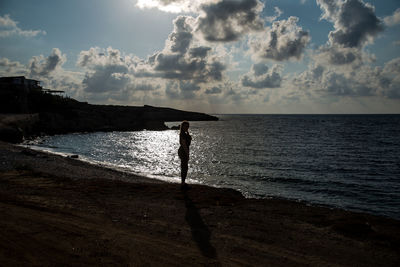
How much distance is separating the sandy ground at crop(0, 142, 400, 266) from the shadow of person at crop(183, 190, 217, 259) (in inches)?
0.9

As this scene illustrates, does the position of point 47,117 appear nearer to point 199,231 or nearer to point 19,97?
point 19,97

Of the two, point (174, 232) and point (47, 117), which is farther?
point (47, 117)

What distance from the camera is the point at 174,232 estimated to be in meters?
6.70

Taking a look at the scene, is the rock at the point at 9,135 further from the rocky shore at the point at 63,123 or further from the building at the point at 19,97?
the building at the point at 19,97

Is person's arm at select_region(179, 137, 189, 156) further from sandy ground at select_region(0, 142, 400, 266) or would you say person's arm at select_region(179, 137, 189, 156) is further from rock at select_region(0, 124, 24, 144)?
rock at select_region(0, 124, 24, 144)

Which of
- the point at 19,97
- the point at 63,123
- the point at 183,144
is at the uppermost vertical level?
the point at 19,97

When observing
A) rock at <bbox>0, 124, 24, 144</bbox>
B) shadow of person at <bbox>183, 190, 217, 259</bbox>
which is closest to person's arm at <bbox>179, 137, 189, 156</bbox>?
shadow of person at <bbox>183, 190, 217, 259</bbox>

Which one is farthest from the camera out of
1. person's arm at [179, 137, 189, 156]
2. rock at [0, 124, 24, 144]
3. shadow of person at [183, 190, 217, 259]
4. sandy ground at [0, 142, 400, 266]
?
rock at [0, 124, 24, 144]

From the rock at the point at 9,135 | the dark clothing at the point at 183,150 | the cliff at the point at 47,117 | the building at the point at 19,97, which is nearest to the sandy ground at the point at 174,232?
the dark clothing at the point at 183,150

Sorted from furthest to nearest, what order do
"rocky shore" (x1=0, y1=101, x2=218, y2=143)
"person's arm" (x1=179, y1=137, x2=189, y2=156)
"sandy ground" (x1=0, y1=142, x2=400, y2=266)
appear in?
"rocky shore" (x1=0, y1=101, x2=218, y2=143) < "person's arm" (x1=179, y1=137, x2=189, y2=156) < "sandy ground" (x1=0, y1=142, x2=400, y2=266)

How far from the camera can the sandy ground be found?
527 cm

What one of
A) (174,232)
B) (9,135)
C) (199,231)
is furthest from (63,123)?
(199,231)

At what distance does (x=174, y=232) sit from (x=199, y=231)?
64 centimetres

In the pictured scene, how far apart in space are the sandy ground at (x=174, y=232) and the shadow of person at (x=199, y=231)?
2 cm
